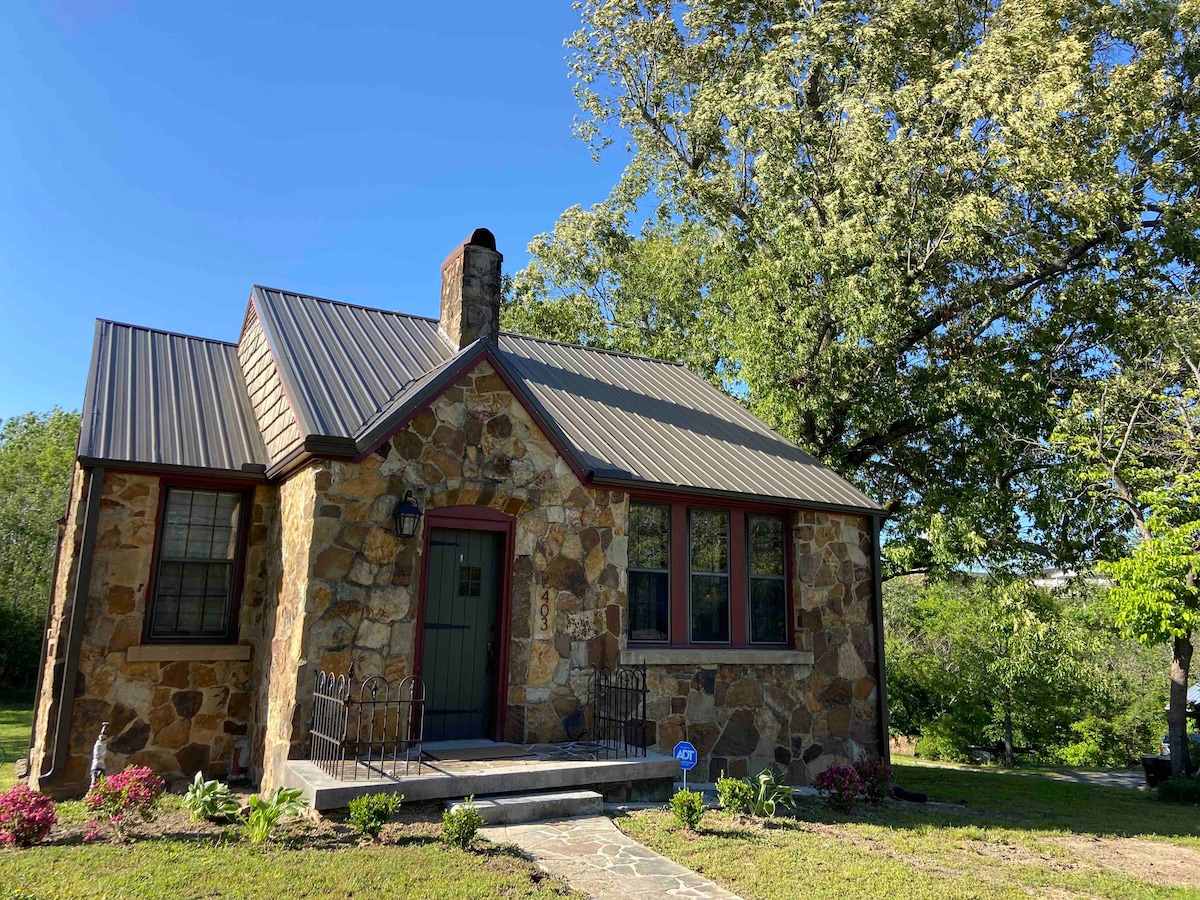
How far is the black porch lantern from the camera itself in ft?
28.5

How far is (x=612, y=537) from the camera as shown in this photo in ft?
33.9

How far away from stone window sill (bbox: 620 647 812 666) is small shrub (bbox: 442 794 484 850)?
3643 millimetres

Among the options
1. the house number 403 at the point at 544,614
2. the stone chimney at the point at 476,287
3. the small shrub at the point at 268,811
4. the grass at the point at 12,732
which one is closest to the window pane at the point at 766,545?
the house number 403 at the point at 544,614

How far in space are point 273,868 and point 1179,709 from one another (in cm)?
1536

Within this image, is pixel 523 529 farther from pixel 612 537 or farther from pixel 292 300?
pixel 292 300

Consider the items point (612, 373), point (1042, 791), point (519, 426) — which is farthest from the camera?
point (612, 373)

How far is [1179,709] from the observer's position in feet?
48.5

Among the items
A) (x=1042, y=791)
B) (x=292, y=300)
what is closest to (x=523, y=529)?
(x=292, y=300)

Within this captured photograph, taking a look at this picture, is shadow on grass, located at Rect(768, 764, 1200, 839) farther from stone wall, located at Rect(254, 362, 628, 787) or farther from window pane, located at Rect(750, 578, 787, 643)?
stone wall, located at Rect(254, 362, 628, 787)

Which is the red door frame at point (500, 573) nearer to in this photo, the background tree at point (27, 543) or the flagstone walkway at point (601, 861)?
the flagstone walkway at point (601, 861)

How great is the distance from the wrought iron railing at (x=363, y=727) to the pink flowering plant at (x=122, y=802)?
138 centimetres

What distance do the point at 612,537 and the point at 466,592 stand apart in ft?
6.30

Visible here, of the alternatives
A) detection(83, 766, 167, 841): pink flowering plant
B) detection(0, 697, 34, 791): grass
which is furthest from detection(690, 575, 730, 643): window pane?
detection(0, 697, 34, 791): grass

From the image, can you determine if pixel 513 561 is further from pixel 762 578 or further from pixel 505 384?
pixel 762 578
